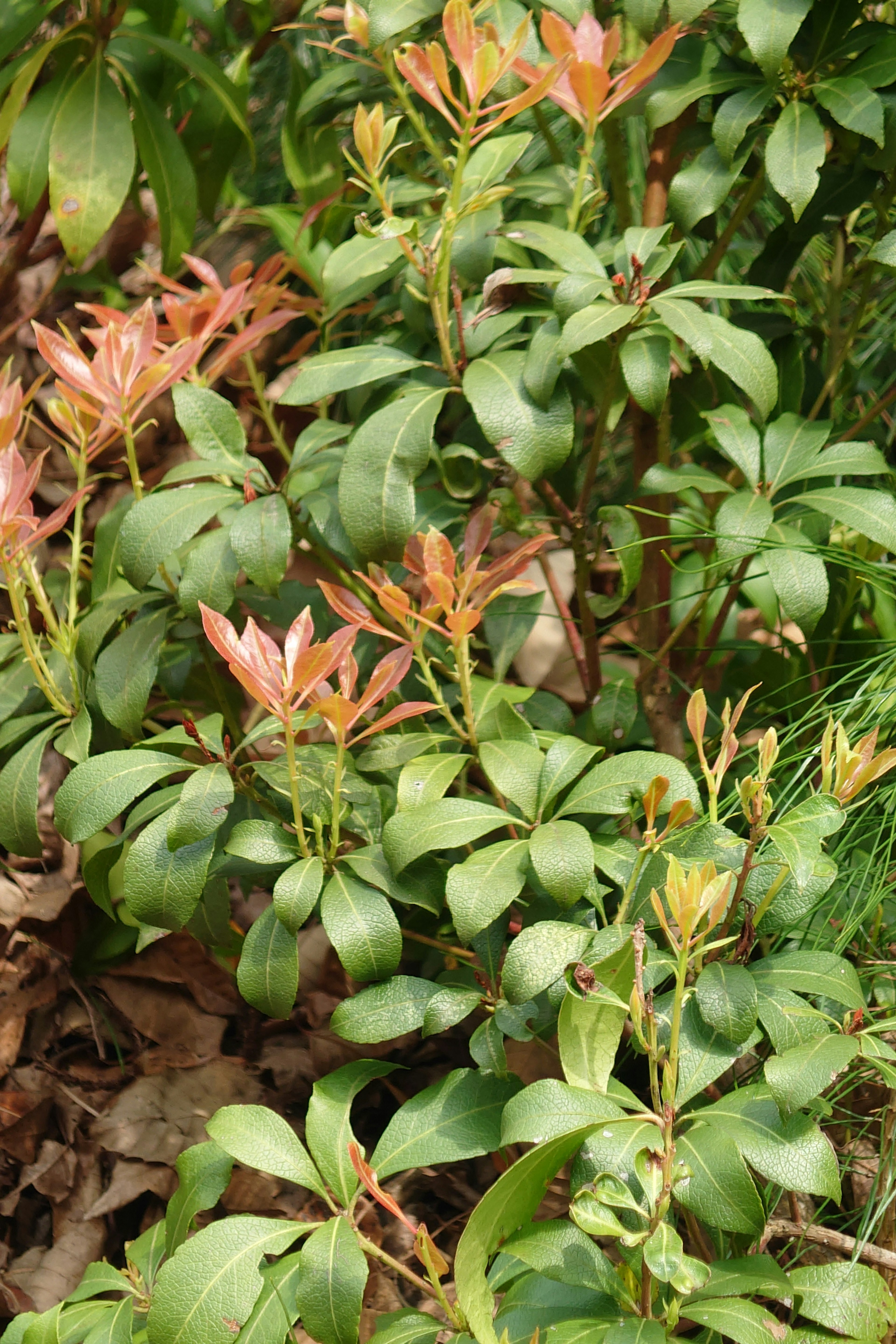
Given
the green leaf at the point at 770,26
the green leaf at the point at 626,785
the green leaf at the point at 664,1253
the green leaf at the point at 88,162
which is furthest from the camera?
the green leaf at the point at 88,162

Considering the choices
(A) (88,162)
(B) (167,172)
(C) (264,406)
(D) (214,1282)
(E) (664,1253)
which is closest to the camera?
(E) (664,1253)

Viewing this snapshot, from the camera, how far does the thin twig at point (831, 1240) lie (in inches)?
31.2

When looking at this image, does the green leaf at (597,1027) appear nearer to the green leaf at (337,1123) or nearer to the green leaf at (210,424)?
the green leaf at (337,1123)

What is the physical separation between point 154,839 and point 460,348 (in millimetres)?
518

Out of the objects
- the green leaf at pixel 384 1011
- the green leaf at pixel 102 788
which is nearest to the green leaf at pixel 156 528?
the green leaf at pixel 102 788

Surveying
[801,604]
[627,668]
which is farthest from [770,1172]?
[627,668]

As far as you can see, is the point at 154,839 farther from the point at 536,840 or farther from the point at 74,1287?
the point at 74,1287

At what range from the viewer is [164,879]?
2.73 ft

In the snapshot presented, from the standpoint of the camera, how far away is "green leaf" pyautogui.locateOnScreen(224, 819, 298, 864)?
2.64ft

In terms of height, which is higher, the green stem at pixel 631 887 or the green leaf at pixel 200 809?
the green leaf at pixel 200 809

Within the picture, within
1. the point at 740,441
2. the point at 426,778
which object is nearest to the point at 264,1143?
the point at 426,778

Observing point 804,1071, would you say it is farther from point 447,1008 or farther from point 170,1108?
point 170,1108

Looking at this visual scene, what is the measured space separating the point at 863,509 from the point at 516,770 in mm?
376

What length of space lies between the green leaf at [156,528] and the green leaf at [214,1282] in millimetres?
520
